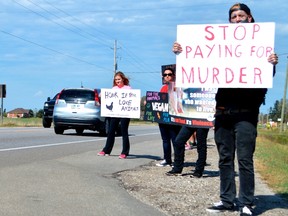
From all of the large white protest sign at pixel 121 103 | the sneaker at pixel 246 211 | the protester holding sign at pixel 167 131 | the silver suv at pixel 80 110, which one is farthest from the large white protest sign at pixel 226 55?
the silver suv at pixel 80 110

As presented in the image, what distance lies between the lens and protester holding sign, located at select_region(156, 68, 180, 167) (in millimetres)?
9648

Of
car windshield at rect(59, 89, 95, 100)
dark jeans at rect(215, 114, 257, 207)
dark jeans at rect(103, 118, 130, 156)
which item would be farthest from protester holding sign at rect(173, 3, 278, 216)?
car windshield at rect(59, 89, 95, 100)

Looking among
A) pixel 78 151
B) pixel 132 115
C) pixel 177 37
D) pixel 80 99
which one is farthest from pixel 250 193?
pixel 80 99

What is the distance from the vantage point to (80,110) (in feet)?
62.5

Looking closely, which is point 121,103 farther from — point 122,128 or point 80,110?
point 80,110

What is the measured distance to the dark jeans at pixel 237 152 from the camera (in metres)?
5.66

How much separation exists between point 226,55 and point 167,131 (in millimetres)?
4582

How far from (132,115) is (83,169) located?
3139 mm

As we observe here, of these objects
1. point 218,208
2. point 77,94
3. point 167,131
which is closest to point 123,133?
point 167,131

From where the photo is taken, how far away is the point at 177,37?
621 cm

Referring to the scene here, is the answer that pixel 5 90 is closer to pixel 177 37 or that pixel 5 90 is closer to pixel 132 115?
pixel 132 115

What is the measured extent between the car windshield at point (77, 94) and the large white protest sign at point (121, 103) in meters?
6.40

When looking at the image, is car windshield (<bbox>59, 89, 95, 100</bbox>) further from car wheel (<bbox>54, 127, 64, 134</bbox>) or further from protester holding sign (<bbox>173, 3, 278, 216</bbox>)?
protester holding sign (<bbox>173, 3, 278, 216</bbox>)

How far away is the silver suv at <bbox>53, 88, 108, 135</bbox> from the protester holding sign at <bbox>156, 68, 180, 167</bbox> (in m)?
8.46
